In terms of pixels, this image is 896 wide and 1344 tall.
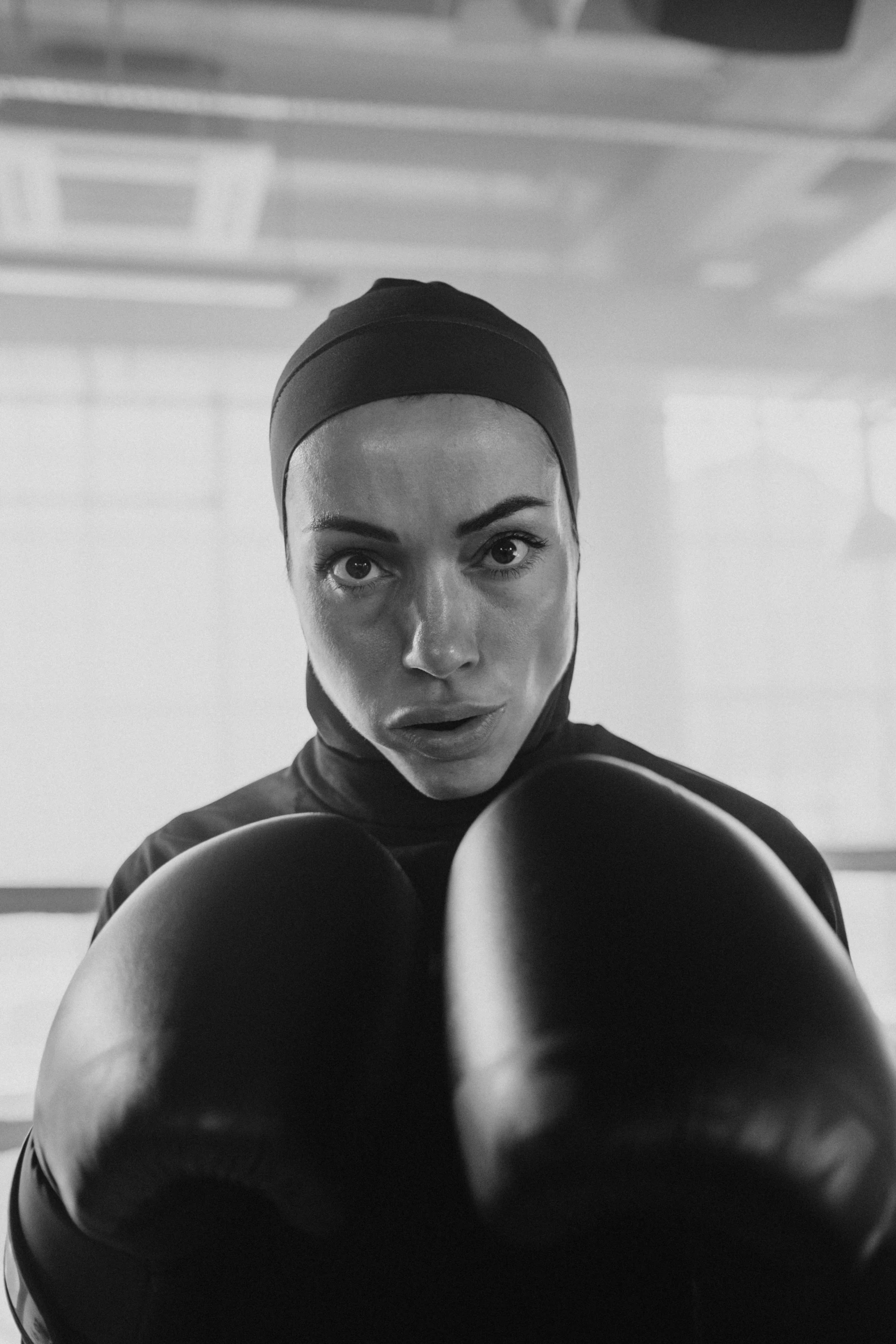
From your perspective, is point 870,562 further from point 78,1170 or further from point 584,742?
point 78,1170

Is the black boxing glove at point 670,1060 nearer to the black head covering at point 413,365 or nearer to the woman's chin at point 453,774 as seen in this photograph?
the woman's chin at point 453,774

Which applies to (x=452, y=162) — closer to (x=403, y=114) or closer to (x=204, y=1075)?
(x=403, y=114)

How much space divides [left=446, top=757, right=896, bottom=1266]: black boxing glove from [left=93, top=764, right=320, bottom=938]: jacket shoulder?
0.43m

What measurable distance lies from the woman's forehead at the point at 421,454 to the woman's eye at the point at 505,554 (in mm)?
26

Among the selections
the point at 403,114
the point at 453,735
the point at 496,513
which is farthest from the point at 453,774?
the point at 403,114

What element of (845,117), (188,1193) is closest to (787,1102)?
(188,1193)

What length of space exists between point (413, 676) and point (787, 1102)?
0.31 meters

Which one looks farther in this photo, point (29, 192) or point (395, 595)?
point (29, 192)

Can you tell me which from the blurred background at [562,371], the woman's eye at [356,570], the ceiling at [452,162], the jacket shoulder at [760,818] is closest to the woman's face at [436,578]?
the woman's eye at [356,570]

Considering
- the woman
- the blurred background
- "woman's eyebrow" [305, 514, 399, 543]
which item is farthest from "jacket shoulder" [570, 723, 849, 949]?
the blurred background

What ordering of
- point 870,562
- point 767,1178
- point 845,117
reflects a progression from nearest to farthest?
point 767,1178 → point 845,117 → point 870,562

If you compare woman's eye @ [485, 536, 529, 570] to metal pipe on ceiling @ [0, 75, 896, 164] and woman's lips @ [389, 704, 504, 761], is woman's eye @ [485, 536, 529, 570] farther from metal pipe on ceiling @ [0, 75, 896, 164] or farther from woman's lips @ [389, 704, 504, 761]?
metal pipe on ceiling @ [0, 75, 896, 164]

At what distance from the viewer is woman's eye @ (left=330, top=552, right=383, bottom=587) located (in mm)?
591

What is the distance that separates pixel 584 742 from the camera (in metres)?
0.77
